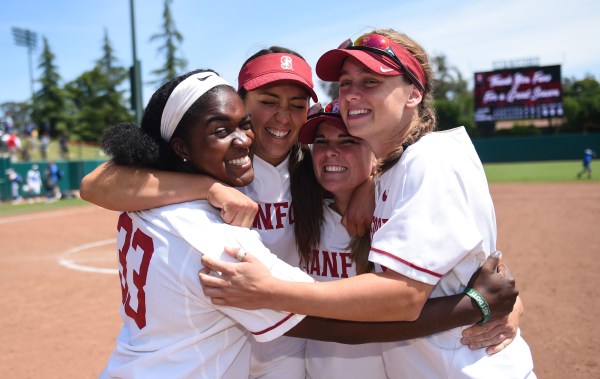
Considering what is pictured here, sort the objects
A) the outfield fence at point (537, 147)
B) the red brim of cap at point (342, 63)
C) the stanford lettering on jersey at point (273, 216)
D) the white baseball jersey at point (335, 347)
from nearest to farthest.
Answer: the red brim of cap at point (342, 63) < the white baseball jersey at point (335, 347) < the stanford lettering on jersey at point (273, 216) < the outfield fence at point (537, 147)

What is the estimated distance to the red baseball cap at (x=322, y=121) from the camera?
2691 mm

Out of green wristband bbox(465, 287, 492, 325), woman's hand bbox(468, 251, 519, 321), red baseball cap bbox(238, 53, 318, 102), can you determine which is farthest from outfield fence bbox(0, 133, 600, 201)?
green wristband bbox(465, 287, 492, 325)

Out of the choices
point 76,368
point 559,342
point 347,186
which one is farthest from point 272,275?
point 559,342

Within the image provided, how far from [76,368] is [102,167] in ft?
9.95

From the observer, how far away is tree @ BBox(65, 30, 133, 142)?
166 ft

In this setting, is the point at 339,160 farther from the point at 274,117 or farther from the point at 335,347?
the point at 335,347

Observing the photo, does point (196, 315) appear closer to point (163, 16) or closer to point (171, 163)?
point (171, 163)

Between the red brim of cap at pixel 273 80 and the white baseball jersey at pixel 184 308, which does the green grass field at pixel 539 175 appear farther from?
the white baseball jersey at pixel 184 308

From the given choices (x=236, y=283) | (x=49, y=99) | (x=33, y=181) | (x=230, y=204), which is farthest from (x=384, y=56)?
(x=49, y=99)

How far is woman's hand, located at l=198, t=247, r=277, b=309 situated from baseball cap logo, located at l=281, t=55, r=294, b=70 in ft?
5.11

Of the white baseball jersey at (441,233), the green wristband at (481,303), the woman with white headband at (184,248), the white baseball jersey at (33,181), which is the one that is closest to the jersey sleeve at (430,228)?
the white baseball jersey at (441,233)

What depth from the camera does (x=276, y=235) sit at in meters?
2.76

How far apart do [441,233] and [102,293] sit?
20.3 feet

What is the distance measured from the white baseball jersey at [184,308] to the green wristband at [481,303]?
67 cm
